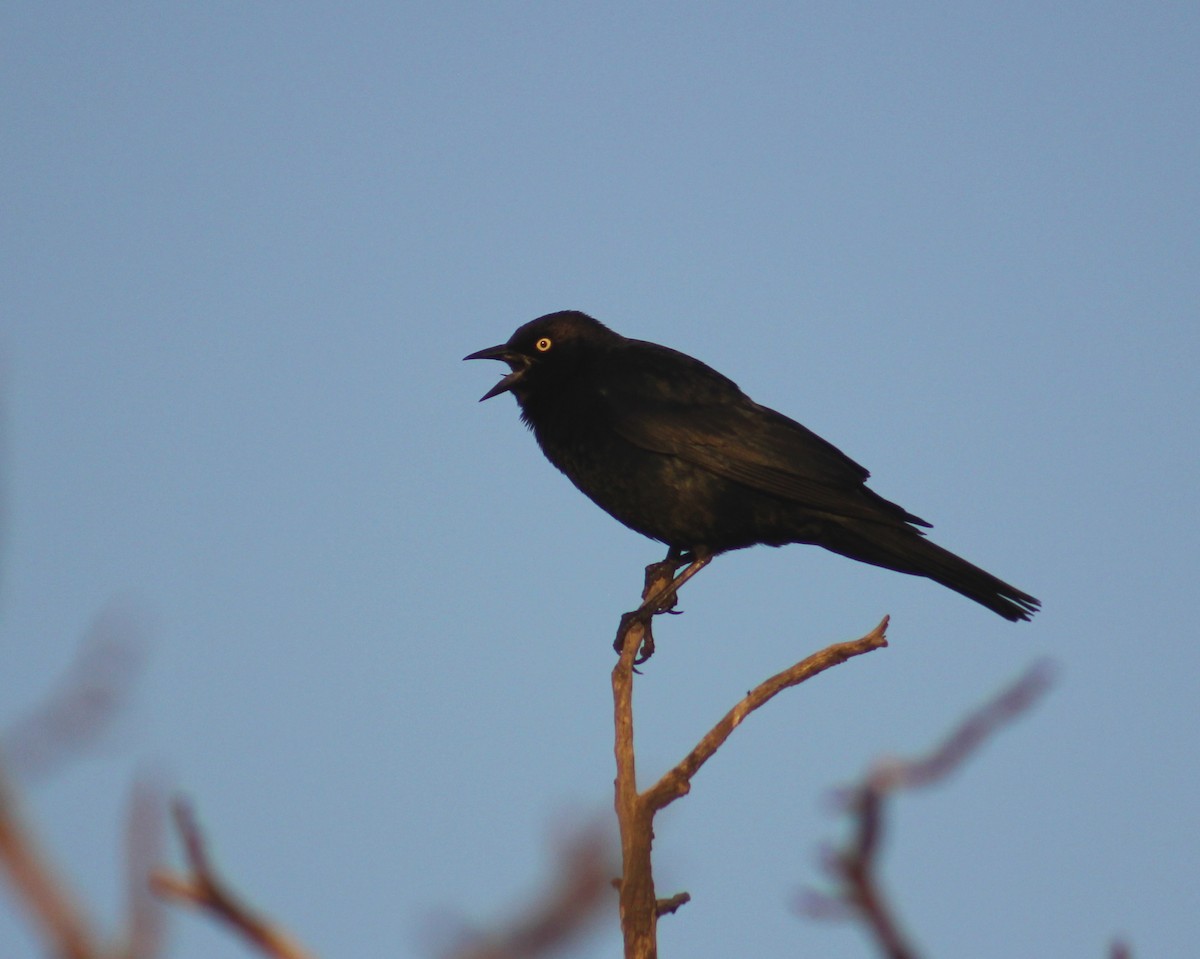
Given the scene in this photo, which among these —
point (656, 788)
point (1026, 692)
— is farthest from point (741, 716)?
point (1026, 692)

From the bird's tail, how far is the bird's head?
7.49ft

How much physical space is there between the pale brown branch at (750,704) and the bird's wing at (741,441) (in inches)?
92.0

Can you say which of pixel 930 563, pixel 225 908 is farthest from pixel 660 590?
pixel 225 908

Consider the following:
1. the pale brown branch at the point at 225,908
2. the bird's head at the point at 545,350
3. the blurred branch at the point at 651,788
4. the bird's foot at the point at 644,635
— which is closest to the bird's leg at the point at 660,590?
the bird's foot at the point at 644,635

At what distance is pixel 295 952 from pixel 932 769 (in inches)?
19.4

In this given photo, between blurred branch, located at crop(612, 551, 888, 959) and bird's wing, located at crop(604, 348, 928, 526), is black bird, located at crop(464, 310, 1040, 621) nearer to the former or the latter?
bird's wing, located at crop(604, 348, 928, 526)

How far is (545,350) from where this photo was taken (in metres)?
9.02

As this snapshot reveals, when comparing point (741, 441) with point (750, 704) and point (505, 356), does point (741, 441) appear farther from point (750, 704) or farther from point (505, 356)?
point (750, 704)

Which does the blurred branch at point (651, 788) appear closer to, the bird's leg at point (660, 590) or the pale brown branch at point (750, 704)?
the pale brown branch at point (750, 704)

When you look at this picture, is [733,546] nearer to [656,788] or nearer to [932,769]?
[656,788]

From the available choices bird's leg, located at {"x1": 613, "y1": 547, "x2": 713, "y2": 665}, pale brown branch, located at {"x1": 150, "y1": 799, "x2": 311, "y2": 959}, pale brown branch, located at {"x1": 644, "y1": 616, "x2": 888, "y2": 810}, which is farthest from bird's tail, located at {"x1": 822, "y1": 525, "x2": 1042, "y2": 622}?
pale brown branch, located at {"x1": 150, "y1": 799, "x2": 311, "y2": 959}

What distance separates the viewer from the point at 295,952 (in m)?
1.01

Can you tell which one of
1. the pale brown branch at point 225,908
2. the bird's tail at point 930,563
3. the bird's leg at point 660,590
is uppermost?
the bird's leg at point 660,590

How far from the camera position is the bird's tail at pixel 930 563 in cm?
693
